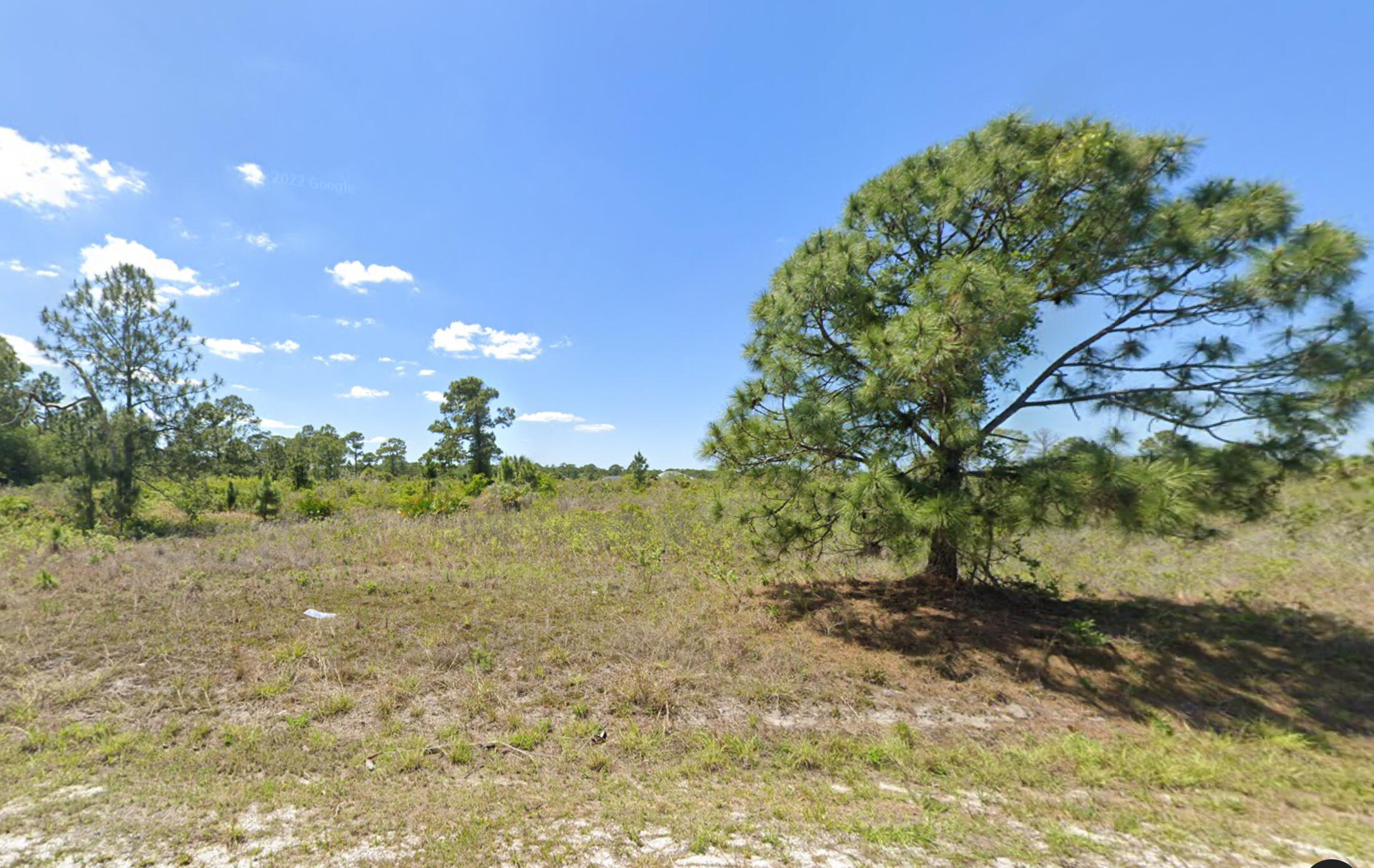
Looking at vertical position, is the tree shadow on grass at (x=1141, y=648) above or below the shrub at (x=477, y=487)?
below

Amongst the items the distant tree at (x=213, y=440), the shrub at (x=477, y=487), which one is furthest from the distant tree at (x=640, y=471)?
the distant tree at (x=213, y=440)

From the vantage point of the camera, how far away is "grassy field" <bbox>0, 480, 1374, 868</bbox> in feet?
8.04

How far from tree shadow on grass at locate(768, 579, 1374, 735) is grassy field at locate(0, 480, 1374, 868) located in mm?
33

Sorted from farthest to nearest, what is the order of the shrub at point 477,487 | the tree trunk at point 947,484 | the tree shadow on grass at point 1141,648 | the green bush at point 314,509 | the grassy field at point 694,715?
the shrub at point 477,487 → the green bush at point 314,509 → the tree trunk at point 947,484 → the tree shadow on grass at point 1141,648 → the grassy field at point 694,715

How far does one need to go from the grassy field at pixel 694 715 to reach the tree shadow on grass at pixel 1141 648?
0.11ft

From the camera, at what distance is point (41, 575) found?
6.23 meters

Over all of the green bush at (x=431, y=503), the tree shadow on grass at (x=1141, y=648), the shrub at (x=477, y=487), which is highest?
the shrub at (x=477, y=487)

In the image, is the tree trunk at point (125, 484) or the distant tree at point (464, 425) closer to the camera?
the tree trunk at point (125, 484)

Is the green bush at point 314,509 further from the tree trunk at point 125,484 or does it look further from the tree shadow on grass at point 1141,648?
the tree shadow on grass at point 1141,648

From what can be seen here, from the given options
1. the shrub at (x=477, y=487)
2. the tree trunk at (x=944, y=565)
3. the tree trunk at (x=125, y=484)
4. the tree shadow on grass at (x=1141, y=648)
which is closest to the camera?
the tree shadow on grass at (x=1141, y=648)

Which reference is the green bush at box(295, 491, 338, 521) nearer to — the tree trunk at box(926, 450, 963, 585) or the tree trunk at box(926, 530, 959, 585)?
the tree trunk at box(926, 530, 959, 585)

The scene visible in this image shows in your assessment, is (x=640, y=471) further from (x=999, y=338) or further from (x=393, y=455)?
(x=393, y=455)

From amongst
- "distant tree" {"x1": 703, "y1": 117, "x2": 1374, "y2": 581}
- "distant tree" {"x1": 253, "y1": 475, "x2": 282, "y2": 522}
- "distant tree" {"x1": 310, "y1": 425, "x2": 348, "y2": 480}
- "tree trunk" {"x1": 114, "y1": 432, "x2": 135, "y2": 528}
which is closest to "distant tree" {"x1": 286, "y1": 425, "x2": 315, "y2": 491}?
"distant tree" {"x1": 310, "y1": 425, "x2": 348, "y2": 480}

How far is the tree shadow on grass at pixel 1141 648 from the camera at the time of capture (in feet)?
13.1
